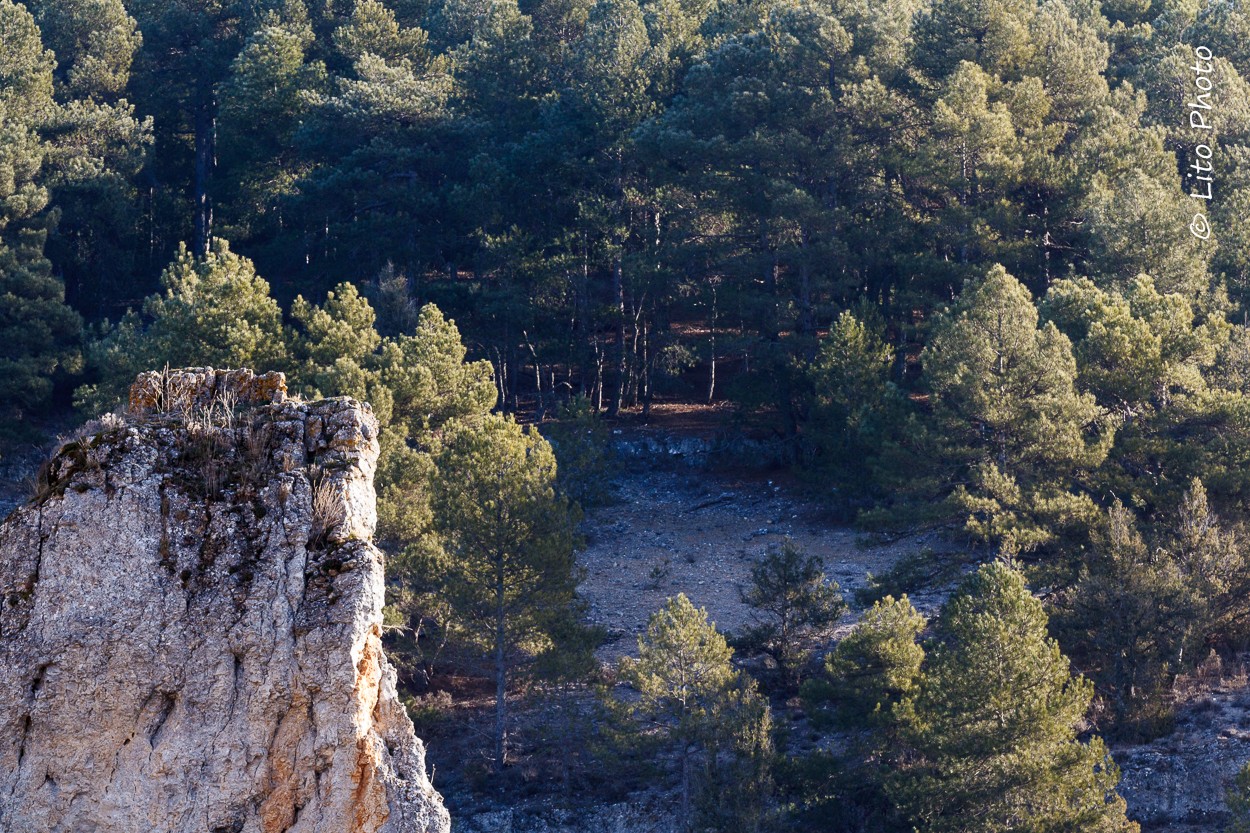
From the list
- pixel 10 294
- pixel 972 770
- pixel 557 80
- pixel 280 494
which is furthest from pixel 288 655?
pixel 557 80

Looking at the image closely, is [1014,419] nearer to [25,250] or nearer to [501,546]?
[501,546]

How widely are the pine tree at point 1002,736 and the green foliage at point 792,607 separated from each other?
185 inches

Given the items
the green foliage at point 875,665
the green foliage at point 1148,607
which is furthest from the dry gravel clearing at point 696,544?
the green foliage at point 875,665

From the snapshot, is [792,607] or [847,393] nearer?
[792,607]

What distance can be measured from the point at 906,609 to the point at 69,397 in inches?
A: 1180

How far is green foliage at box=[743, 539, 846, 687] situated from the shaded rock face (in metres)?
19.7

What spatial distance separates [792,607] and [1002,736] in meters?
6.32

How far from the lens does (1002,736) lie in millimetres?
22641

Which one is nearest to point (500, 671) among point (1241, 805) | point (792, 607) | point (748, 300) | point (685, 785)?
point (685, 785)

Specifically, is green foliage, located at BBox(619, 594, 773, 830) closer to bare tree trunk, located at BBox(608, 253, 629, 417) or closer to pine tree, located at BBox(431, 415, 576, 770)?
pine tree, located at BBox(431, 415, 576, 770)

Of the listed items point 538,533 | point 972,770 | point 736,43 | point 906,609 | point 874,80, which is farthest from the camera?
point 736,43

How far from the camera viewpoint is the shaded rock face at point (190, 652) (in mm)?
8711

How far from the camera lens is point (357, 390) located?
97.7 feet

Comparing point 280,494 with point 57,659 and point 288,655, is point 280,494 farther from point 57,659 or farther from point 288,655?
point 57,659
